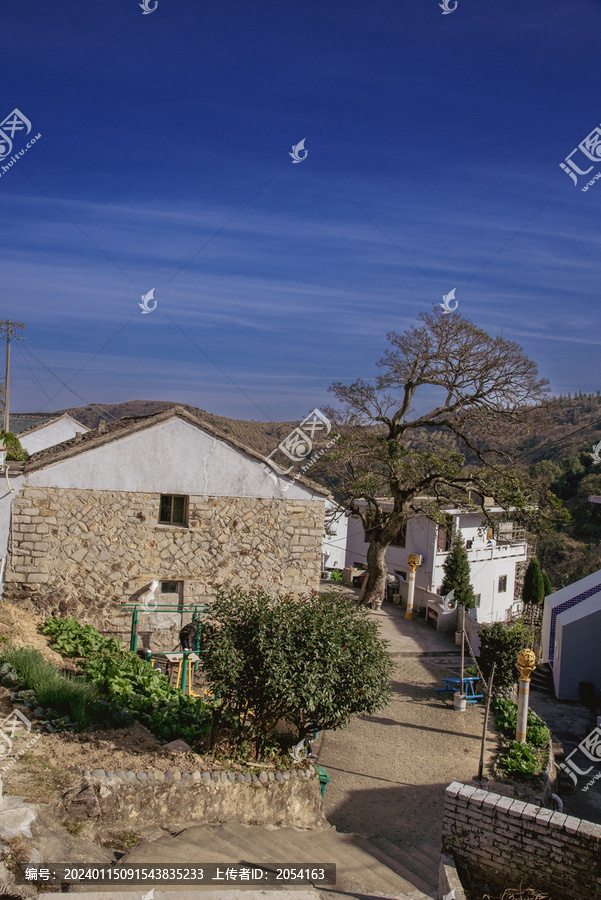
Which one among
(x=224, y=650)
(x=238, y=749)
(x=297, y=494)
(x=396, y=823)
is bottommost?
(x=396, y=823)

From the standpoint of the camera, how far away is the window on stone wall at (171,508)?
14430 millimetres

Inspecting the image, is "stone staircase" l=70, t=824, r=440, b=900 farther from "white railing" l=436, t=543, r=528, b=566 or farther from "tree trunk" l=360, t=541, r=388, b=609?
"white railing" l=436, t=543, r=528, b=566

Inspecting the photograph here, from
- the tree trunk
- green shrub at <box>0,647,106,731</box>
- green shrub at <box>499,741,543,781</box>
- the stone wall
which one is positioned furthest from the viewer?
the tree trunk

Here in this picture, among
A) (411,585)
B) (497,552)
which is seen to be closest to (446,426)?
(411,585)

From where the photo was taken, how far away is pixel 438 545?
3247cm

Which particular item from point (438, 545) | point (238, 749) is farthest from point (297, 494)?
point (438, 545)

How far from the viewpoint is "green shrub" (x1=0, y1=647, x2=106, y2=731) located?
28.0 ft

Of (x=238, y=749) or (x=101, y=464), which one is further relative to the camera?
(x=101, y=464)

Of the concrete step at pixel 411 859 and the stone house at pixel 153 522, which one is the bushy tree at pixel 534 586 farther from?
the concrete step at pixel 411 859

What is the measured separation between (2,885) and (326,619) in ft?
16.2

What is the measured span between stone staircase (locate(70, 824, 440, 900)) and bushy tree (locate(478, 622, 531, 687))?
7.41 metres

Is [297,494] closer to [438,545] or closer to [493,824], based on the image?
[493,824]

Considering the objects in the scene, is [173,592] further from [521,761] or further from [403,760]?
[521,761]

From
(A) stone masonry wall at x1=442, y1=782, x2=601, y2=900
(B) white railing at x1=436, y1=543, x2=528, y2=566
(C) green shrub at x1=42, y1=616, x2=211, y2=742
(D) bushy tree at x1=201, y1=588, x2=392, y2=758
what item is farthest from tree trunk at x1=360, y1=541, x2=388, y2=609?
(A) stone masonry wall at x1=442, y1=782, x2=601, y2=900
